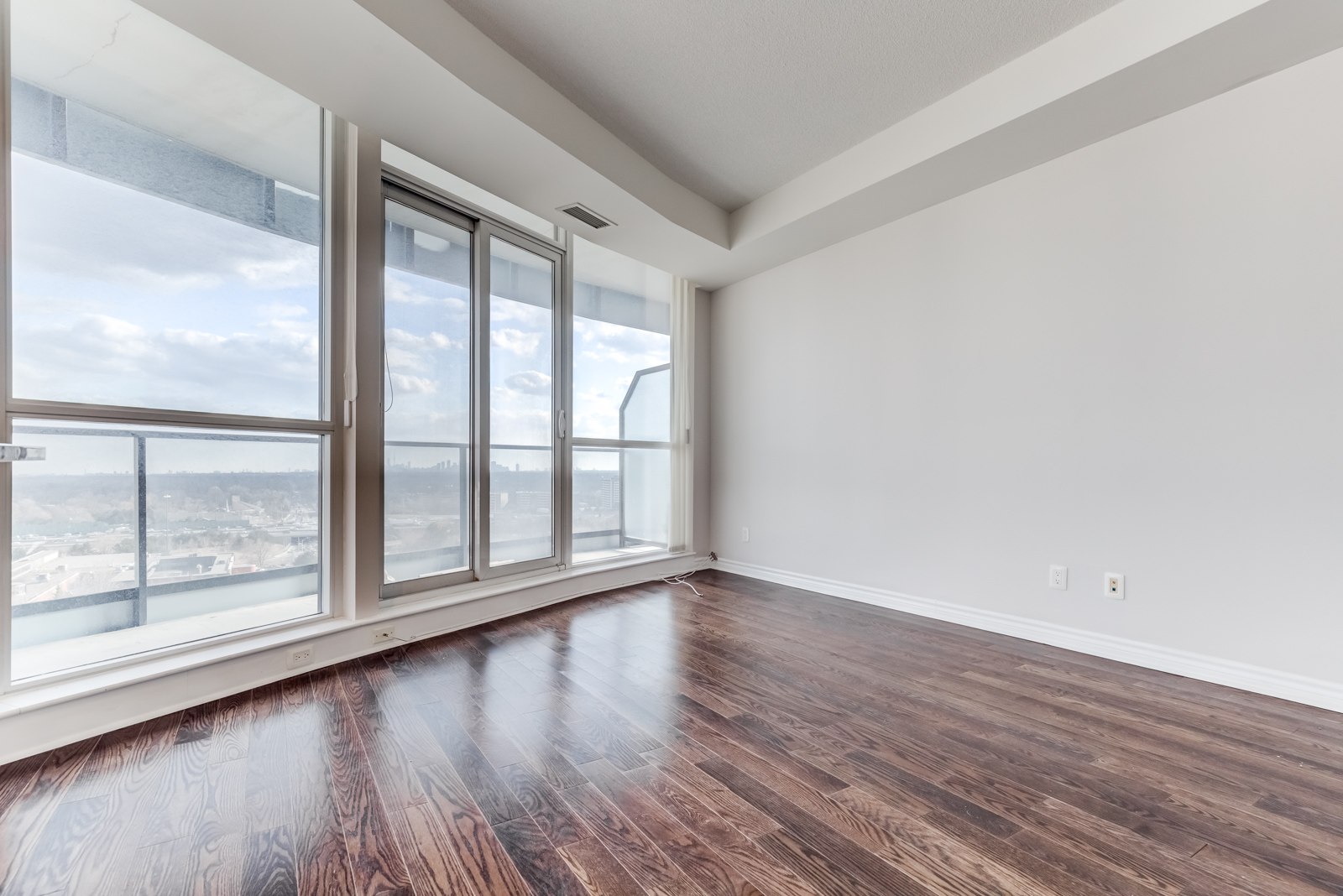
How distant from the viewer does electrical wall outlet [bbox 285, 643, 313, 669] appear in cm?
253

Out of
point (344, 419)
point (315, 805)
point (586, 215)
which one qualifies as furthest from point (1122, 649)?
point (344, 419)

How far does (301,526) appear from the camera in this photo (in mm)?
2740

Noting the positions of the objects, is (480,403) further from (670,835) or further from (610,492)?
(670,835)

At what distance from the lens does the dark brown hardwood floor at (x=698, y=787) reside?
1345mm

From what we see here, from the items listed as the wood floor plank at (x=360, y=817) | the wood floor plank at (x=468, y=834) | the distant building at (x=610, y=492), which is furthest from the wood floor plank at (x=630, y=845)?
the distant building at (x=610, y=492)

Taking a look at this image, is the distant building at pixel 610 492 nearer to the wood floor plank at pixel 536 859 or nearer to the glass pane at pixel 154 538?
the glass pane at pixel 154 538

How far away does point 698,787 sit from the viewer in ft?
5.57

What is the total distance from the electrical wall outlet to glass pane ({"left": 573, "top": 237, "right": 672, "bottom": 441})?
2.20 metres

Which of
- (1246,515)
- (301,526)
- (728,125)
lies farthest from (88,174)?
(1246,515)

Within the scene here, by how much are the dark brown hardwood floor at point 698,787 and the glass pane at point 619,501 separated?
1.72 m

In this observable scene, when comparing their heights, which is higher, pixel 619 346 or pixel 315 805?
pixel 619 346

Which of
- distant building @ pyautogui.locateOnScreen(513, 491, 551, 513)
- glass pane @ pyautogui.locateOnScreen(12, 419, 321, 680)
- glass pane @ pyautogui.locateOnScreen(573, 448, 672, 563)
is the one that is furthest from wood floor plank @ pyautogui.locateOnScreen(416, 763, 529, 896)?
glass pane @ pyautogui.locateOnScreen(573, 448, 672, 563)

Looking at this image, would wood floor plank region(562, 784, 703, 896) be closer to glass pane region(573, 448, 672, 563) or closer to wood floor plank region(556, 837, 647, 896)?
wood floor plank region(556, 837, 647, 896)

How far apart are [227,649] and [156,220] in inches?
70.4
